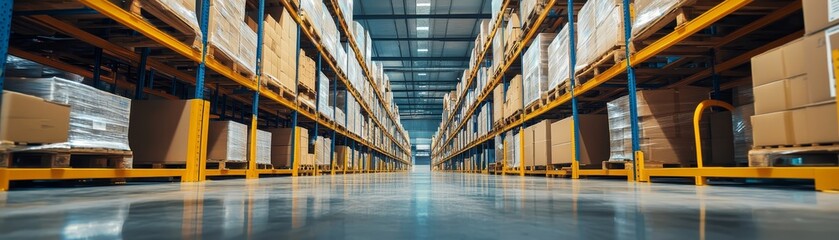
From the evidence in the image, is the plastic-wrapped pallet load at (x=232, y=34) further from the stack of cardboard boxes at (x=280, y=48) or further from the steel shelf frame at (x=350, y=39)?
the steel shelf frame at (x=350, y=39)

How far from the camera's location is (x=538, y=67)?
21.4ft

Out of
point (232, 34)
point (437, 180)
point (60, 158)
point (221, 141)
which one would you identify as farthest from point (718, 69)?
point (60, 158)

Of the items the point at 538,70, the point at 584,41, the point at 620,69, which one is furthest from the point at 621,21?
the point at 538,70

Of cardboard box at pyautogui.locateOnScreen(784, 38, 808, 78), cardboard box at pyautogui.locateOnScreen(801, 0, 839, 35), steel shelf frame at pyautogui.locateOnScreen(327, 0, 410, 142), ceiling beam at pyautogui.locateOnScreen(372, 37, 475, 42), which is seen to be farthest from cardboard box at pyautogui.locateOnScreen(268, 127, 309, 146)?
ceiling beam at pyautogui.locateOnScreen(372, 37, 475, 42)

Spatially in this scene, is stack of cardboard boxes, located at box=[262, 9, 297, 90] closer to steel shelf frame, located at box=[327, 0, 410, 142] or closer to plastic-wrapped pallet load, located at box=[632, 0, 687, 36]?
steel shelf frame, located at box=[327, 0, 410, 142]

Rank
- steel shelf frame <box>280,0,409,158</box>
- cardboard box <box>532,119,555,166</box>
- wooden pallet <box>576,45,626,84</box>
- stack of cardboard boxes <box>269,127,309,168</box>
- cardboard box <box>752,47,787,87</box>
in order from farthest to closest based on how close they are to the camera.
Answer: stack of cardboard boxes <box>269,127,309,168</box>
cardboard box <box>532,119,555,166</box>
steel shelf frame <box>280,0,409,158</box>
wooden pallet <box>576,45,626,84</box>
cardboard box <box>752,47,787,87</box>

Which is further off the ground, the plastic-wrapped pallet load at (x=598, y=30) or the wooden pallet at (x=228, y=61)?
the plastic-wrapped pallet load at (x=598, y=30)

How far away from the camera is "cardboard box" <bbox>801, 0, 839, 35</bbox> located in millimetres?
2289

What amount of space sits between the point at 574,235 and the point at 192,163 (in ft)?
12.7

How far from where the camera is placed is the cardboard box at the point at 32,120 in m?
2.39

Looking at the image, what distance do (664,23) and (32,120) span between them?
178 inches

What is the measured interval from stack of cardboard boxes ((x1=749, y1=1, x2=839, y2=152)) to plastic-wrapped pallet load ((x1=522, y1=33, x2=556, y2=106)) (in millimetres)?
3604

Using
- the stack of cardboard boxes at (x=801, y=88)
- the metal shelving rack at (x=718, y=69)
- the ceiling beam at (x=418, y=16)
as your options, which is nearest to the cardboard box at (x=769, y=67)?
the stack of cardboard boxes at (x=801, y=88)

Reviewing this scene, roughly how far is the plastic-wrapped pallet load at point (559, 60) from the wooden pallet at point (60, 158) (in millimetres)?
4798
